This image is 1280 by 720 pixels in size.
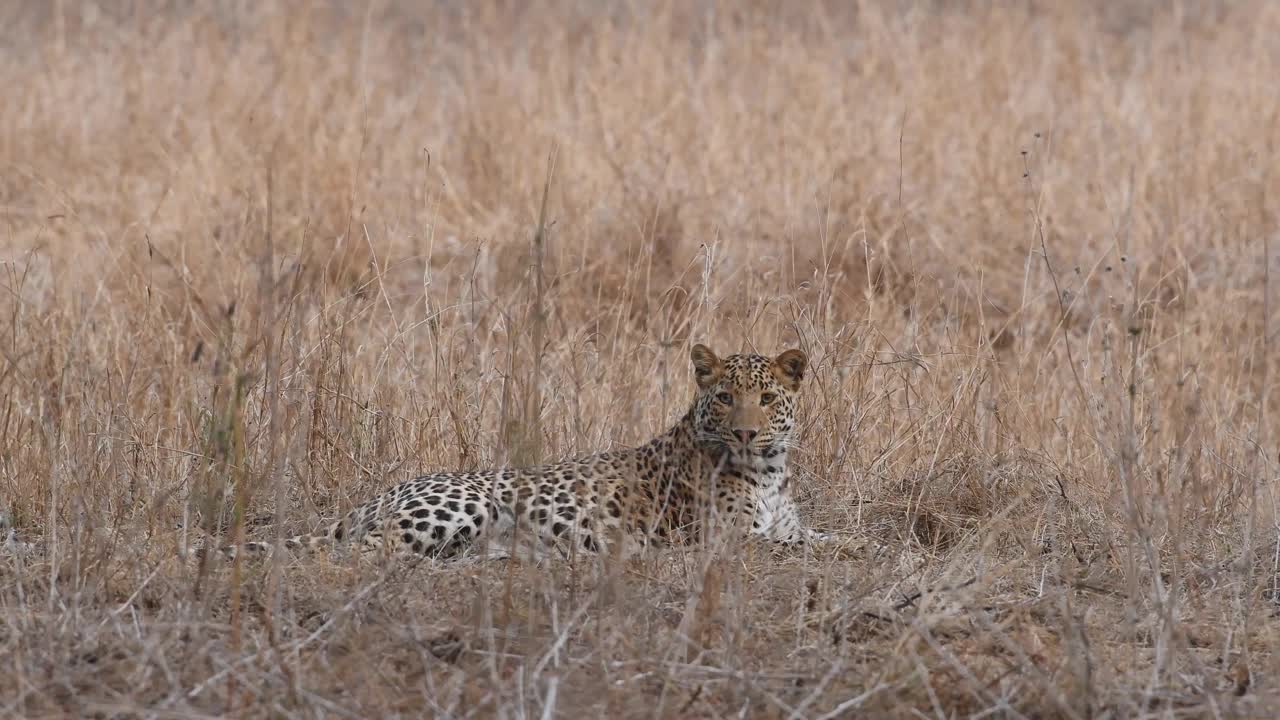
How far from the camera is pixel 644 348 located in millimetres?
7359

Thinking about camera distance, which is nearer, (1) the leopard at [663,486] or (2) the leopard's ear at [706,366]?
(1) the leopard at [663,486]

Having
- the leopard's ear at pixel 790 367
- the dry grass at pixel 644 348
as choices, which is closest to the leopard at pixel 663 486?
the leopard's ear at pixel 790 367

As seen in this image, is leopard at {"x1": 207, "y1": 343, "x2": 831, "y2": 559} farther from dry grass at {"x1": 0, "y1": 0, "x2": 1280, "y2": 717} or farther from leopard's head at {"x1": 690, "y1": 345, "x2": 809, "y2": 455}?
dry grass at {"x1": 0, "y1": 0, "x2": 1280, "y2": 717}

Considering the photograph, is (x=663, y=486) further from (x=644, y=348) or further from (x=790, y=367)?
(x=644, y=348)

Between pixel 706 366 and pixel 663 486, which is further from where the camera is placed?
pixel 663 486

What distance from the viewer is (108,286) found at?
8867 millimetres

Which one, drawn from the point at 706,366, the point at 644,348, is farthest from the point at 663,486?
the point at 644,348

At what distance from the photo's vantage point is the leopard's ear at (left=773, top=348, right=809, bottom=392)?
5.63m

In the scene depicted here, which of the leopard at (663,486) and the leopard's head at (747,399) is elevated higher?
the leopard's head at (747,399)

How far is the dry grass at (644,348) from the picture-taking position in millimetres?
3652

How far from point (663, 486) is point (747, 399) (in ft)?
1.56

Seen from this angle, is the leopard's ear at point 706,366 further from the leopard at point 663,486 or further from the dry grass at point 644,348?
the dry grass at point 644,348

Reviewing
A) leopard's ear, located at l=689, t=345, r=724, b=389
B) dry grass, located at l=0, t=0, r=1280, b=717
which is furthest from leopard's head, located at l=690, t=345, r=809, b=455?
dry grass, located at l=0, t=0, r=1280, b=717

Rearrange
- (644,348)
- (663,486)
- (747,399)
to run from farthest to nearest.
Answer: (644,348) → (663,486) → (747,399)
